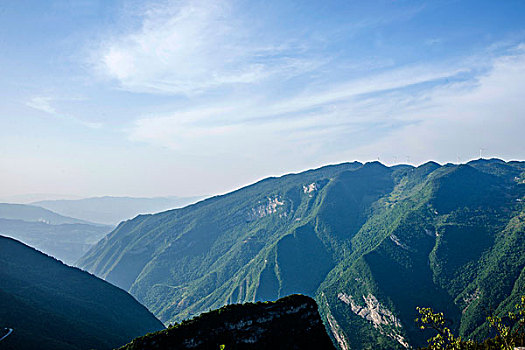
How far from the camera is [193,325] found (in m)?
73.3

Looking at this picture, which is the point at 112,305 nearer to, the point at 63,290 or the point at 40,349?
the point at 63,290

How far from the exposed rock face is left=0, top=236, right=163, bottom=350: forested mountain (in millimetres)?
50009

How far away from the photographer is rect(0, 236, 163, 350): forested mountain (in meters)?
105

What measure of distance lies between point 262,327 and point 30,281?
5079 inches

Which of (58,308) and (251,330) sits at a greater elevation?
(251,330)

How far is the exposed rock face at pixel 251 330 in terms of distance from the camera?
70.9m

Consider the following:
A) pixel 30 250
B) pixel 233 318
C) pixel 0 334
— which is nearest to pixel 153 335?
pixel 233 318

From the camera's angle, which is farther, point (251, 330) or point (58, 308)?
point (58, 308)

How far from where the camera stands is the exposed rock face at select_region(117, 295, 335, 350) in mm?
70875

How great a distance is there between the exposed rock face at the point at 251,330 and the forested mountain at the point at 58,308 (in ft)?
164

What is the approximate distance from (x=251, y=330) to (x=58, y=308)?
329ft

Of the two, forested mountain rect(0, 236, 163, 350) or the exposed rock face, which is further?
forested mountain rect(0, 236, 163, 350)

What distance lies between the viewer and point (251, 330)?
76.3 meters

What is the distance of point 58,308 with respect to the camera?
13500 cm
